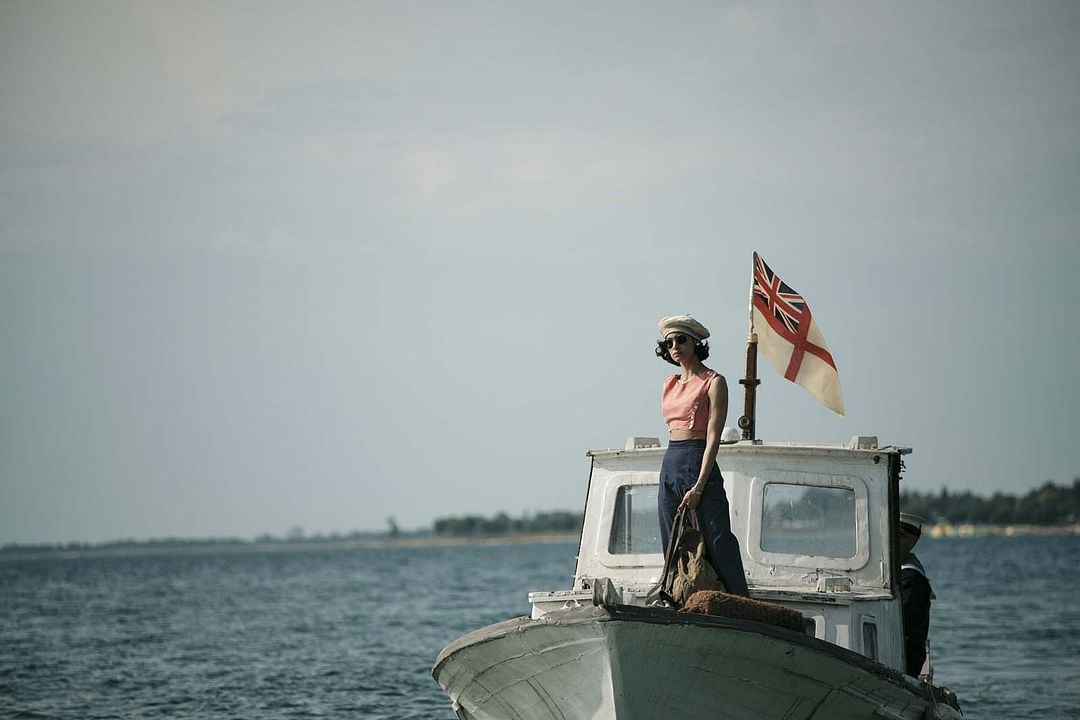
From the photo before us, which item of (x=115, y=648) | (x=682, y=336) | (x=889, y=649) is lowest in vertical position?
(x=115, y=648)

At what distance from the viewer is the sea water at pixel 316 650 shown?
18828 millimetres

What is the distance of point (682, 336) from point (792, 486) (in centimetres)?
236

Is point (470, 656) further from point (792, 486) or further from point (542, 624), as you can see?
point (792, 486)

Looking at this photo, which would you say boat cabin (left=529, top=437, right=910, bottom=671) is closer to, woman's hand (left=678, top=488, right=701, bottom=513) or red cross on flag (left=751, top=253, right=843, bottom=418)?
red cross on flag (left=751, top=253, right=843, bottom=418)

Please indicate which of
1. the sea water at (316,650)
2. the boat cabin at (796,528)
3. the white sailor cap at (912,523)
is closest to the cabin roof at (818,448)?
the boat cabin at (796,528)

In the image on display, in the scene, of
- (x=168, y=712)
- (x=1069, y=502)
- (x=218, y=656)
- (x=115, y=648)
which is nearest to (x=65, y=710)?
(x=168, y=712)

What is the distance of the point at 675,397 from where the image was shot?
9.98m

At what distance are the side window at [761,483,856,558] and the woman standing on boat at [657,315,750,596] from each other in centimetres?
164

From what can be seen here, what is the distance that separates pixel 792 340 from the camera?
12.7 meters

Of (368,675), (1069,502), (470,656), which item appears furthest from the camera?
(1069,502)

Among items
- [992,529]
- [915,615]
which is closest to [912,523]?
[915,615]

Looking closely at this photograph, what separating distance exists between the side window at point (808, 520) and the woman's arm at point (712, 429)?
189 cm

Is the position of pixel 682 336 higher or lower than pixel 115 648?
higher

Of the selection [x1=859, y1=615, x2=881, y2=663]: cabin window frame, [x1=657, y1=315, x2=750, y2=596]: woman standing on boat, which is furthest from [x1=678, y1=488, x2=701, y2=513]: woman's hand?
[x1=859, y1=615, x2=881, y2=663]: cabin window frame
